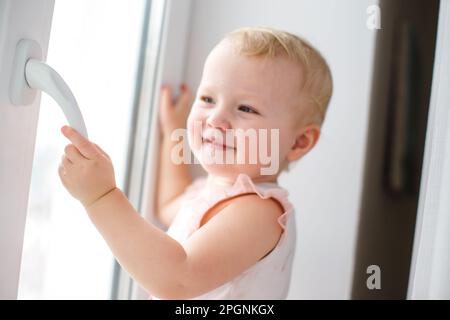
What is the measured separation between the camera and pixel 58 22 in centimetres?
55

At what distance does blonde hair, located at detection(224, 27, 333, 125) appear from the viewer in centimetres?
58

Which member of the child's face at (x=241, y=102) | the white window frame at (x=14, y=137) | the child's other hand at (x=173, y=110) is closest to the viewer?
the white window frame at (x=14, y=137)

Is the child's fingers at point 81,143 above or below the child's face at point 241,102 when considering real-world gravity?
below

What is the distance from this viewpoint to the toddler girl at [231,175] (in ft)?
1.70

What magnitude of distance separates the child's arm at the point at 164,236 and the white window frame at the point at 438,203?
0.18m

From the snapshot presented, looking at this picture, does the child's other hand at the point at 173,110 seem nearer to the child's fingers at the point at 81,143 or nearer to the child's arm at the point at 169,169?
the child's arm at the point at 169,169

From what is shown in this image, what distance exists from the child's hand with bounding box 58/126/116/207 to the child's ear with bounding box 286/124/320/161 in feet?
0.83

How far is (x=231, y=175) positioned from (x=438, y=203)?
0.78ft

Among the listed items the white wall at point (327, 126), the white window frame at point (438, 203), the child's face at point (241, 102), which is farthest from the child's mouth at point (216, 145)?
the white window frame at point (438, 203)

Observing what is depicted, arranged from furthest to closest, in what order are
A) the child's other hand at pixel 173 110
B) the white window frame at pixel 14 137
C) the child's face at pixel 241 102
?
the child's other hand at pixel 173 110 < the child's face at pixel 241 102 < the white window frame at pixel 14 137

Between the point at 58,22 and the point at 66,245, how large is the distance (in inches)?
11.7

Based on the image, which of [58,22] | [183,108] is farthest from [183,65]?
[58,22]

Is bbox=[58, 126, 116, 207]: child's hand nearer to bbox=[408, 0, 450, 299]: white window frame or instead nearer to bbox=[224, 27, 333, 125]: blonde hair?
bbox=[224, 27, 333, 125]: blonde hair
